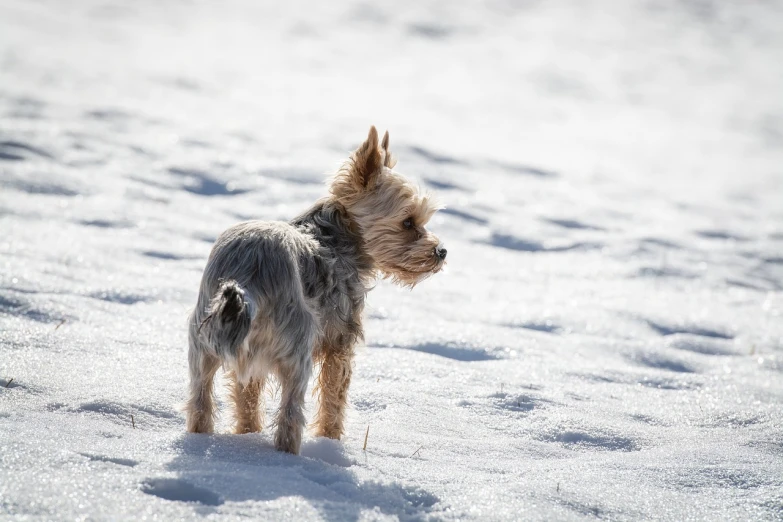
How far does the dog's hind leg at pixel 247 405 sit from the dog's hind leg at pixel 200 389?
1.40 ft

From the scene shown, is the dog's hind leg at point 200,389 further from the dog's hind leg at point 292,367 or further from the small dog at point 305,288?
the dog's hind leg at point 292,367

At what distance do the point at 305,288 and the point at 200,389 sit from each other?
0.71m

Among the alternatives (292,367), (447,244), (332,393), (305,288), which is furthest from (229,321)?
(447,244)

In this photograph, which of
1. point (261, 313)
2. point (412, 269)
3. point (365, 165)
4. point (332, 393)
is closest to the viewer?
point (261, 313)

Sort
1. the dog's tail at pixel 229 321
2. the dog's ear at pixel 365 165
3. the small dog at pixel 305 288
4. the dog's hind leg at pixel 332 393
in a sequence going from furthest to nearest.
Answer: the dog's ear at pixel 365 165
the dog's hind leg at pixel 332 393
the small dog at pixel 305 288
the dog's tail at pixel 229 321

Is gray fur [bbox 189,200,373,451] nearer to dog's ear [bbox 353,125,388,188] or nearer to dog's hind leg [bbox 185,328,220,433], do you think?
dog's hind leg [bbox 185,328,220,433]

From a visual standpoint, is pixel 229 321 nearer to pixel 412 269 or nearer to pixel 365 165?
pixel 365 165

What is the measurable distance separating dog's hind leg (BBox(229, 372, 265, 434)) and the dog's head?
3.49 ft

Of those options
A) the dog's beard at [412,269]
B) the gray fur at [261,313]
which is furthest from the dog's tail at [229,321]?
the dog's beard at [412,269]

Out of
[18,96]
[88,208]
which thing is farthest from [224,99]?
[88,208]

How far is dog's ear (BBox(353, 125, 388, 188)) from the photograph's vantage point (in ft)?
15.4

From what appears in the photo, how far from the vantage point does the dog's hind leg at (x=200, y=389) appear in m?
3.68

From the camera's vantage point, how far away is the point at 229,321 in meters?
3.38

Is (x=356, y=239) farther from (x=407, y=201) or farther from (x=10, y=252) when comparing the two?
(x=10, y=252)
